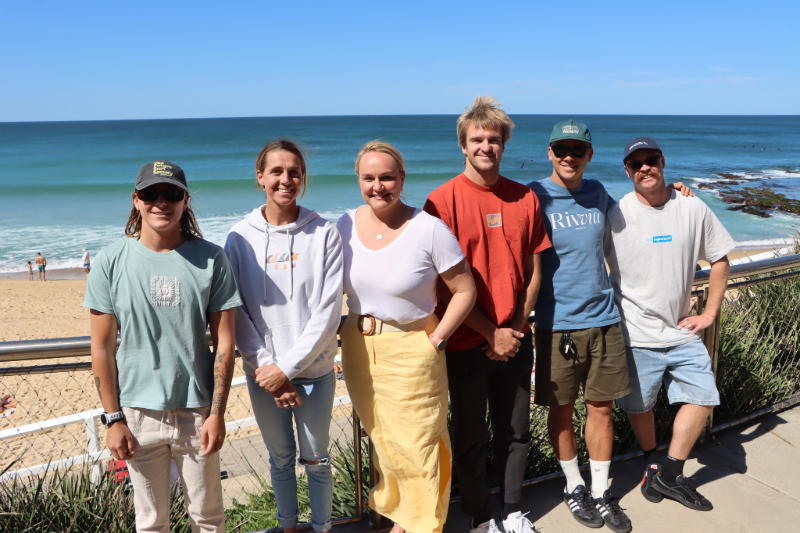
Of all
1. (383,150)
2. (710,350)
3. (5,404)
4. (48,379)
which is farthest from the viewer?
(48,379)

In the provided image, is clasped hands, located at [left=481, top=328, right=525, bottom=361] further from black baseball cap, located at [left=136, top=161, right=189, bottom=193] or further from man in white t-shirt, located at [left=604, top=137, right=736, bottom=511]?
black baseball cap, located at [left=136, top=161, right=189, bottom=193]

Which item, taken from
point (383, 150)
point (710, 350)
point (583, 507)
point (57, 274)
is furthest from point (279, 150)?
point (57, 274)

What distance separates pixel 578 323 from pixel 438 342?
0.81 meters

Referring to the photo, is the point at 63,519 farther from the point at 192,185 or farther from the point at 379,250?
the point at 192,185

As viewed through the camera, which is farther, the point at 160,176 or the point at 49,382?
the point at 49,382

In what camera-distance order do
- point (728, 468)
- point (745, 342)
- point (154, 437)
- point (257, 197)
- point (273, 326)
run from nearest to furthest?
1. point (154, 437)
2. point (273, 326)
3. point (728, 468)
4. point (745, 342)
5. point (257, 197)

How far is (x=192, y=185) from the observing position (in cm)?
3472

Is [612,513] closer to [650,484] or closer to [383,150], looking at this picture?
[650,484]

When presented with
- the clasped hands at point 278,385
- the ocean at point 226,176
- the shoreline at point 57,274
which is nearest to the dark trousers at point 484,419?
the clasped hands at point 278,385

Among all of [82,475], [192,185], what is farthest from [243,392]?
[192,185]

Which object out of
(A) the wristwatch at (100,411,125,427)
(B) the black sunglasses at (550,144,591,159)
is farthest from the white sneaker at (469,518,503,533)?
(B) the black sunglasses at (550,144,591,159)

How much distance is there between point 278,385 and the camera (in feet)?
7.57

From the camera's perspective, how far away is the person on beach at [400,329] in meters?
2.39

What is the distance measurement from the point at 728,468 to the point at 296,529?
251 cm
